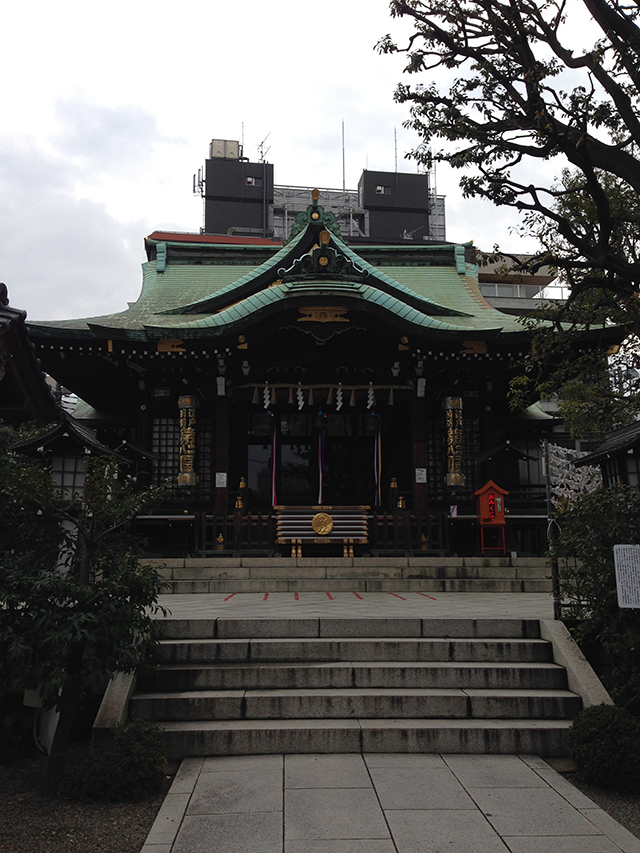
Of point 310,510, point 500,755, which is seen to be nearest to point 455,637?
point 500,755

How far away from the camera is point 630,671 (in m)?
5.82

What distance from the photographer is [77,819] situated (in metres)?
4.52

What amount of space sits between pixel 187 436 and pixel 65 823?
10985mm

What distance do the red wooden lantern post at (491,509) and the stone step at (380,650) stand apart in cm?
754

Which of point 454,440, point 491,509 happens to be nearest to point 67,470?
point 491,509

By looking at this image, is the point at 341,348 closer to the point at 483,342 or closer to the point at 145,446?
the point at 483,342

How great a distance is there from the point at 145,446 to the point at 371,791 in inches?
488

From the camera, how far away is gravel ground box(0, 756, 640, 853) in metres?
4.20

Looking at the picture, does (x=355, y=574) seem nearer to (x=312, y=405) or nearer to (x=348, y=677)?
(x=312, y=405)

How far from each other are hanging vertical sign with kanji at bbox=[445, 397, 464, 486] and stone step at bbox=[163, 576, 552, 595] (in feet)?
13.1

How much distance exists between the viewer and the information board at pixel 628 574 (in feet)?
17.7

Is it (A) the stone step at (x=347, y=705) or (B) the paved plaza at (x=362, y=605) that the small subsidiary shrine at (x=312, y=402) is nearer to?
(B) the paved plaza at (x=362, y=605)

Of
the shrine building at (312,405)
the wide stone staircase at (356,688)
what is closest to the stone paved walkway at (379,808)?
the wide stone staircase at (356,688)

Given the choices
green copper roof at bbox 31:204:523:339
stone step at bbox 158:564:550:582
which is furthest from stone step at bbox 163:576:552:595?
green copper roof at bbox 31:204:523:339
